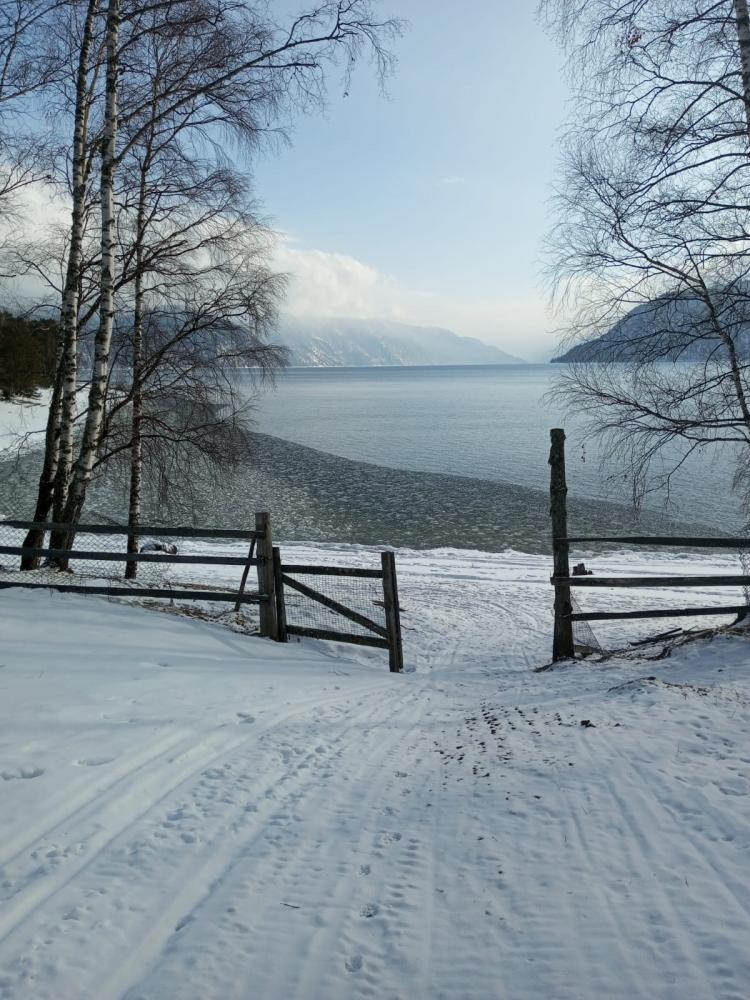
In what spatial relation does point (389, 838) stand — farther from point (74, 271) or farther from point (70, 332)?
point (74, 271)

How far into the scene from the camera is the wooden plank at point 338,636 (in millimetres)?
8102

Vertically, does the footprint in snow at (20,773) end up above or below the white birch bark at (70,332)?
below

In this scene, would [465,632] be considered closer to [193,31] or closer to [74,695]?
[74,695]

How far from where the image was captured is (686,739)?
4523mm

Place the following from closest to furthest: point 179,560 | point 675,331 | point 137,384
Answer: point 675,331 → point 179,560 → point 137,384

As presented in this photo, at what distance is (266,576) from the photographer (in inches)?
321

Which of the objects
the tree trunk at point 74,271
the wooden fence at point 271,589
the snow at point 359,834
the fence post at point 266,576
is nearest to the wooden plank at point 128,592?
the wooden fence at point 271,589

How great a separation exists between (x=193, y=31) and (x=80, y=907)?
10668 millimetres

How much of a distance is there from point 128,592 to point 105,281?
4.61 meters

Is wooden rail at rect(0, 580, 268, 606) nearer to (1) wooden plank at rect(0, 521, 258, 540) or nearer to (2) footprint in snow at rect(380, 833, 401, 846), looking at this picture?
(1) wooden plank at rect(0, 521, 258, 540)

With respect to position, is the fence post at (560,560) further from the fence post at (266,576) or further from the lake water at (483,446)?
the fence post at (266,576)

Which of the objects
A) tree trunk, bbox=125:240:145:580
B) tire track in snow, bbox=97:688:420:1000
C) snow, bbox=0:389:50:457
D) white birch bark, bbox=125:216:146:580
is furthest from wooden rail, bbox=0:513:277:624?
snow, bbox=0:389:50:457

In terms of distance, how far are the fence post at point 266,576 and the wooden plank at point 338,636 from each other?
0.94 ft

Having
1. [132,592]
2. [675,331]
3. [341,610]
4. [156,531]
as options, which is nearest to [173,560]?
[156,531]
